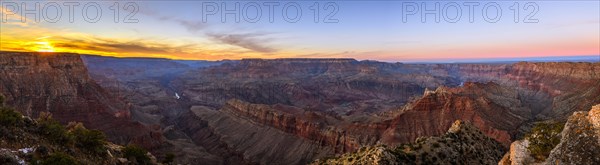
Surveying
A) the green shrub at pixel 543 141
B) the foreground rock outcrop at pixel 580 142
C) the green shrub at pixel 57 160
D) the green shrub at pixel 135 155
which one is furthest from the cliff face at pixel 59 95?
the foreground rock outcrop at pixel 580 142

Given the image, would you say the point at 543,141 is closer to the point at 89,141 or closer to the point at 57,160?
the point at 57,160

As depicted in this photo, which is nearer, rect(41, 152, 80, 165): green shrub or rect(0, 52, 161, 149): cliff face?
rect(41, 152, 80, 165): green shrub

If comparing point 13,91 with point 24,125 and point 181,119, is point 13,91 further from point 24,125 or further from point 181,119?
point 24,125

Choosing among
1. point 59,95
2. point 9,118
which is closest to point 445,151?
point 9,118

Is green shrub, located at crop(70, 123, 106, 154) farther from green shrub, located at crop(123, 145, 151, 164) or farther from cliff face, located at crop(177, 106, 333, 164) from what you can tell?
cliff face, located at crop(177, 106, 333, 164)

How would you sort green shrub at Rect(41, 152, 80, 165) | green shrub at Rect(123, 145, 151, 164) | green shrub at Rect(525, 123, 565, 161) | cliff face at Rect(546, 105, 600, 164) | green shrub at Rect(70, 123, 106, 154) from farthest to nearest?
green shrub at Rect(123, 145, 151, 164) < green shrub at Rect(70, 123, 106, 154) < green shrub at Rect(41, 152, 80, 165) < green shrub at Rect(525, 123, 565, 161) < cliff face at Rect(546, 105, 600, 164)

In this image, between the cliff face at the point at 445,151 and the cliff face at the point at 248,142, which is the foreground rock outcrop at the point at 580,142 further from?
the cliff face at the point at 248,142

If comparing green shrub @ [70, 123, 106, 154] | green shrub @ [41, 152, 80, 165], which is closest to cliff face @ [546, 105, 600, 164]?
green shrub @ [41, 152, 80, 165]
